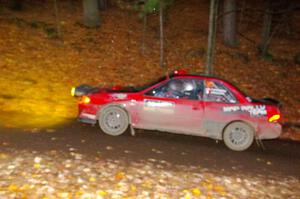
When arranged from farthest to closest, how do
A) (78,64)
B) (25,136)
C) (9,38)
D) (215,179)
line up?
(9,38) → (78,64) → (25,136) → (215,179)

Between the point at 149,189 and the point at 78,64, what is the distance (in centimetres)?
906

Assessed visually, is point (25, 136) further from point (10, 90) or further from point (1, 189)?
point (10, 90)

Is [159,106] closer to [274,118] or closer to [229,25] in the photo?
[274,118]

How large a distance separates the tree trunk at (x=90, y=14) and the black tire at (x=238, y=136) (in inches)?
425

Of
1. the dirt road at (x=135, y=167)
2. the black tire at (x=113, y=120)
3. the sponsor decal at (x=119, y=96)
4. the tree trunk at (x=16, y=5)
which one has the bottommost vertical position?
the dirt road at (x=135, y=167)

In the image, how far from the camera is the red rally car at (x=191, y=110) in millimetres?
8797

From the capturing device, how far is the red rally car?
8.80 metres

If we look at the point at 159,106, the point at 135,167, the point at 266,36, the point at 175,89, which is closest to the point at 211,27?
the point at 175,89

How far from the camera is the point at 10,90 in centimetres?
1169

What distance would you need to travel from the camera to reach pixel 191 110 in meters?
8.78

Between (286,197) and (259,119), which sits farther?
(259,119)

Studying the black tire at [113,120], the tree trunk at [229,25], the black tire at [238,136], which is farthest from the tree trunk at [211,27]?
the tree trunk at [229,25]

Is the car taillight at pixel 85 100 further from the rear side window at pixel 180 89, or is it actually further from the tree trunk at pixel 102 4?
the tree trunk at pixel 102 4

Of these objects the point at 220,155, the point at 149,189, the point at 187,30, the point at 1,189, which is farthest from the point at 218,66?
the point at 1,189
